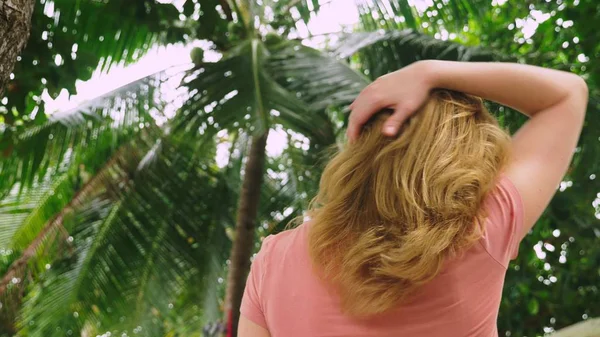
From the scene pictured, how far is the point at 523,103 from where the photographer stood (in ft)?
4.42

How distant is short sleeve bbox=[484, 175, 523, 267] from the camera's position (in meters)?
1.20

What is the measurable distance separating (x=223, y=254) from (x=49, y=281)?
47.8 inches

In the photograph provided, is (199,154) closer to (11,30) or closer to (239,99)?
(239,99)

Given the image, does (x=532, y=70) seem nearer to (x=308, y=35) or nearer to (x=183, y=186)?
(x=308, y=35)

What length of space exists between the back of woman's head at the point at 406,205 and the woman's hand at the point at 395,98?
0.02 metres

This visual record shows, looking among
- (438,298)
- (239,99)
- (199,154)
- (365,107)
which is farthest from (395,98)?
(199,154)

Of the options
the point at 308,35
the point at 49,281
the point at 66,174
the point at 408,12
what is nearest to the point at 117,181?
the point at 66,174

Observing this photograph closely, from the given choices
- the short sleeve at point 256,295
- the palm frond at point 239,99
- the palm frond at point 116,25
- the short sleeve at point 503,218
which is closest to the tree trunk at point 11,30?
the short sleeve at point 256,295

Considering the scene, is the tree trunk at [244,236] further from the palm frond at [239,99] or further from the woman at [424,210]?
the woman at [424,210]

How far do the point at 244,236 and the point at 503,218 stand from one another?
306 cm

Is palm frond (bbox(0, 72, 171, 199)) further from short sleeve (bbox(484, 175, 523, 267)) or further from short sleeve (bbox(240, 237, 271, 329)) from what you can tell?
short sleeve (bbox(484, 175, 523, 267))

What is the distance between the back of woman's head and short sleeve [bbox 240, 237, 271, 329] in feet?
0.41

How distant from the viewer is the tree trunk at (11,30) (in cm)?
134

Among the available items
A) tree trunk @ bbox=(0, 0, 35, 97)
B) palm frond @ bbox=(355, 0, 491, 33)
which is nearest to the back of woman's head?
tree trunk @ bbox=(0, 0, 35, 97)
